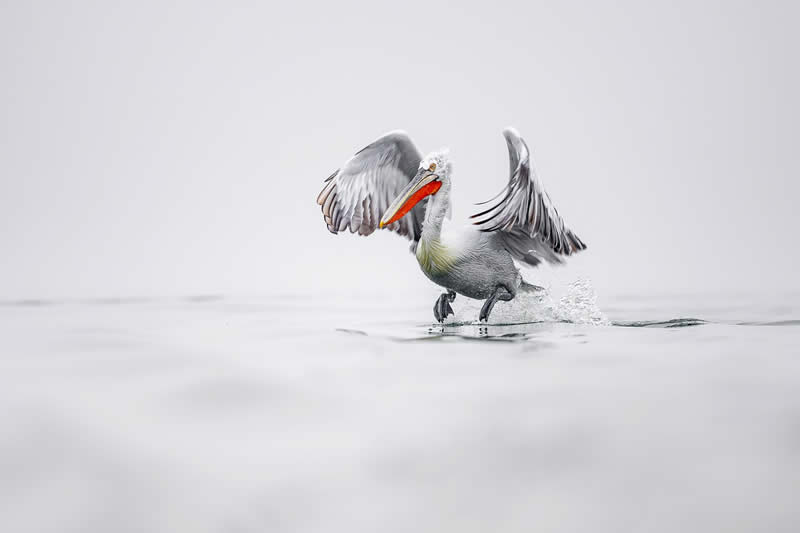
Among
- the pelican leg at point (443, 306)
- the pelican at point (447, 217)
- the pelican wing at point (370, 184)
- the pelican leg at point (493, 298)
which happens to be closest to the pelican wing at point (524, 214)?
the pelican at point (447, 217)

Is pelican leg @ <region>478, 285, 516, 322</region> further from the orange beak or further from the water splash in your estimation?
the orange beak

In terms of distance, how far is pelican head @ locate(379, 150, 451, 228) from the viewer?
573 centimetres

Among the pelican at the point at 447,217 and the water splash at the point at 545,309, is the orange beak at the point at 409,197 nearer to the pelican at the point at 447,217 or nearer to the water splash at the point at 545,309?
the pelican at the point at 447,217

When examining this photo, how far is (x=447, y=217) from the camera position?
19.5 feet

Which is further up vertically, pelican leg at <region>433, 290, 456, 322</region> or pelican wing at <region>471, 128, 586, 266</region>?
pelican wing at <region>471, 128, 586, 266</region>

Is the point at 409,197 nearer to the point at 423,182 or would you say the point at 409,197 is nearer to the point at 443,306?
the point at 423,182

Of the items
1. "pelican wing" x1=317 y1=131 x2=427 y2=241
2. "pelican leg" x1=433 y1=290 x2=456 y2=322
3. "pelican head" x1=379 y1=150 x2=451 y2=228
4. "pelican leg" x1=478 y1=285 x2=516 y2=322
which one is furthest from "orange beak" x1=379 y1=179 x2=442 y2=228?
"pelican leg" x1=478 y1=285 x2=516 y2=322

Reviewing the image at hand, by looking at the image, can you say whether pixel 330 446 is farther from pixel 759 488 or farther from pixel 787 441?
pixel 787 441

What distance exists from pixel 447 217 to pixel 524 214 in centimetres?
98

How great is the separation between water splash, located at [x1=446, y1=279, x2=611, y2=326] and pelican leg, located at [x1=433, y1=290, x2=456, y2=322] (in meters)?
0.08

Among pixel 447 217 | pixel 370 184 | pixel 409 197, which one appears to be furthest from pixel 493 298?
pixel 370 184

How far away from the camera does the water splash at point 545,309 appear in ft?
19.0

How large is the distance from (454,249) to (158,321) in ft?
9.30

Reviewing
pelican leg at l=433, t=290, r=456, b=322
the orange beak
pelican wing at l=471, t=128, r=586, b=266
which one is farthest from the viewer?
pelican leg at l=433, t=290, r=456, b=322
